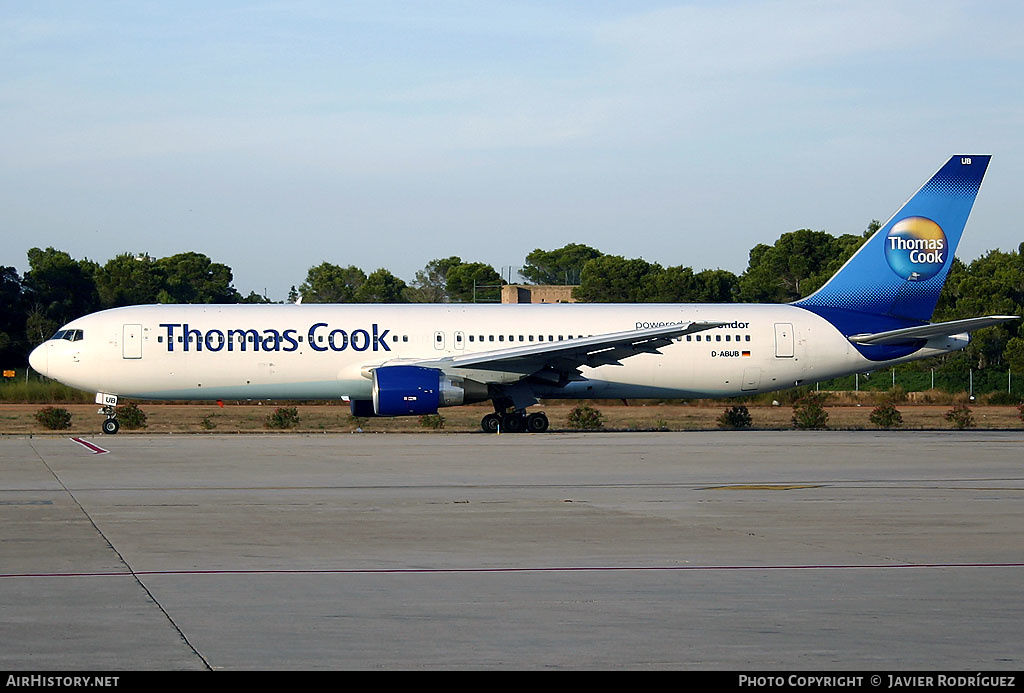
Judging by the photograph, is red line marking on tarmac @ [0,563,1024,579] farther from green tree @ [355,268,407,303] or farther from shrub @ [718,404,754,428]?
green tree @ [355,268,407,303]

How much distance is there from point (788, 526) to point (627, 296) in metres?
73.0

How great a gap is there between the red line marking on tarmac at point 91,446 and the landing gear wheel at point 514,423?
32.8 feet

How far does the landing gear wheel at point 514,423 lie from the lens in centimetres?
3022

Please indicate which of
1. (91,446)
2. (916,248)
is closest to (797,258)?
(916,248)

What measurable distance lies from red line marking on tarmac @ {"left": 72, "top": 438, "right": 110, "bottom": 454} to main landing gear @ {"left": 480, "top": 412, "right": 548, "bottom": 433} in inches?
382

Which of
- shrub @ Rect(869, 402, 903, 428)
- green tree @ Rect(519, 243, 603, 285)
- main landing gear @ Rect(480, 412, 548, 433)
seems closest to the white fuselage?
A: main landing gear @ Rect(480, 412, 548, 433)

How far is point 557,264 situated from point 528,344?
115782 millimetres

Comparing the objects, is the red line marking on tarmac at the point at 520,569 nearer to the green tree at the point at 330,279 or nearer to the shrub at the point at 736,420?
the shrub at the point at 736,420

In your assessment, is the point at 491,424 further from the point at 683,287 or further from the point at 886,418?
the point at 683,287

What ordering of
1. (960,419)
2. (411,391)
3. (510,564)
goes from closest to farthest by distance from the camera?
A: (510,564) → (411,391) → (960,419)

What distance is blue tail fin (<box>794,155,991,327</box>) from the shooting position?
104 ft

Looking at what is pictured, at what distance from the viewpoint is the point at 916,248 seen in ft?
105

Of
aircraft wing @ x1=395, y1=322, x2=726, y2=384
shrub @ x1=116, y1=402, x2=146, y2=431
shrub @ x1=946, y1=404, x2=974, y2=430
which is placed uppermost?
aircraft wing @ x1=395, y1=322, x2=726, y2=384
